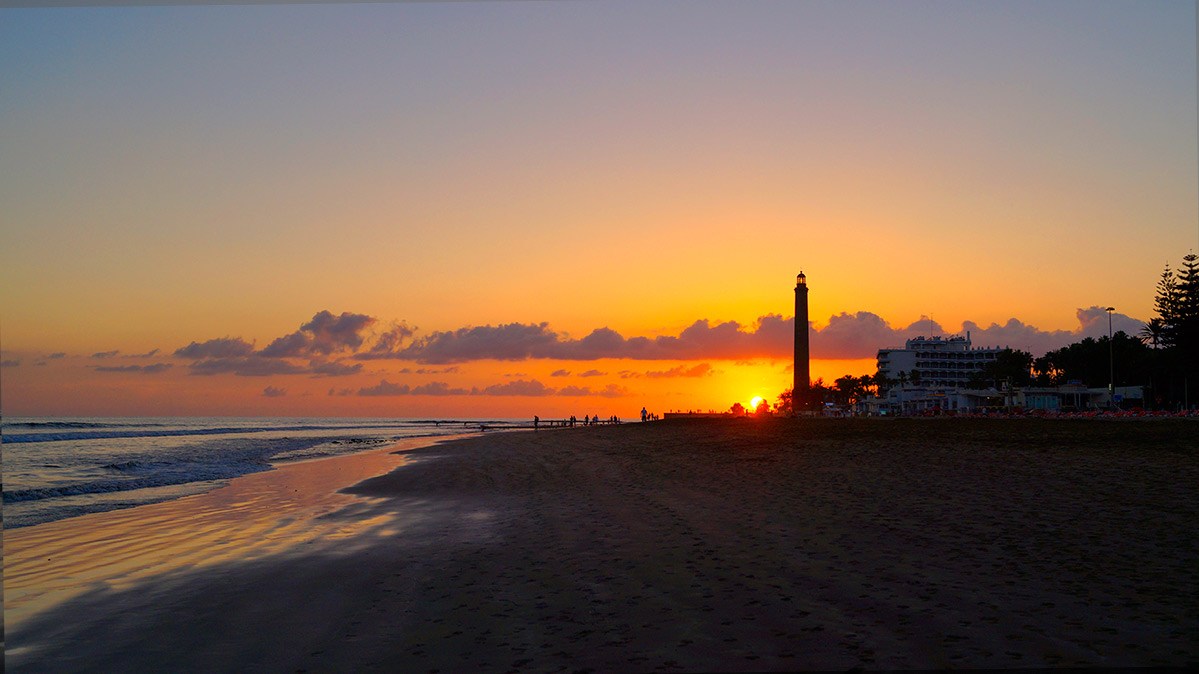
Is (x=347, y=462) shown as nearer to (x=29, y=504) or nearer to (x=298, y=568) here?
(x=29, y=504)

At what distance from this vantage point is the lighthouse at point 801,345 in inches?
4075

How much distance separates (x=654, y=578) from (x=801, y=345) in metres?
95.9

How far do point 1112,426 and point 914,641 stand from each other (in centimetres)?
3431

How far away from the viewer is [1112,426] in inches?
1417

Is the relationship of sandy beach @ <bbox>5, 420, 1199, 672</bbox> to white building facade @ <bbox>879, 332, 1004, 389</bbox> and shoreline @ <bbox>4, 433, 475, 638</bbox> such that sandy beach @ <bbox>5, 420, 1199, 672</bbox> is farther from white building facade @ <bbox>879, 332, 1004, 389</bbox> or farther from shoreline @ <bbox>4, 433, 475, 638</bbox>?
white building facade @ <bbox>879, 332, 1004, 389</bbox>

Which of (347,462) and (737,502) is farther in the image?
(347,462)

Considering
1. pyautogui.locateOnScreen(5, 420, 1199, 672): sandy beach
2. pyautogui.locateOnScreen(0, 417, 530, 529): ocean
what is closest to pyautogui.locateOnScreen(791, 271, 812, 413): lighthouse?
pyautogui.locateOnScreen(0, 417, 530, 529): ocean

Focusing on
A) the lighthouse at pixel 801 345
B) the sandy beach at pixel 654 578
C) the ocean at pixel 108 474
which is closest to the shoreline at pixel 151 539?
the sandy beach at pixel 654 578

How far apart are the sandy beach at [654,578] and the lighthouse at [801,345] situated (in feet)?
264

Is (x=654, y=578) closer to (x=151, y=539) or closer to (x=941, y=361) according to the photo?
(x=151, y=539)

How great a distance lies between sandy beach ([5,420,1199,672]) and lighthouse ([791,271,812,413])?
80.4 m

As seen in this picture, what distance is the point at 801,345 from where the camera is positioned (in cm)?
10388

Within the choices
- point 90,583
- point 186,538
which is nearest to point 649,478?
point 186,538

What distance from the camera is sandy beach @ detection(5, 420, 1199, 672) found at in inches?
324
